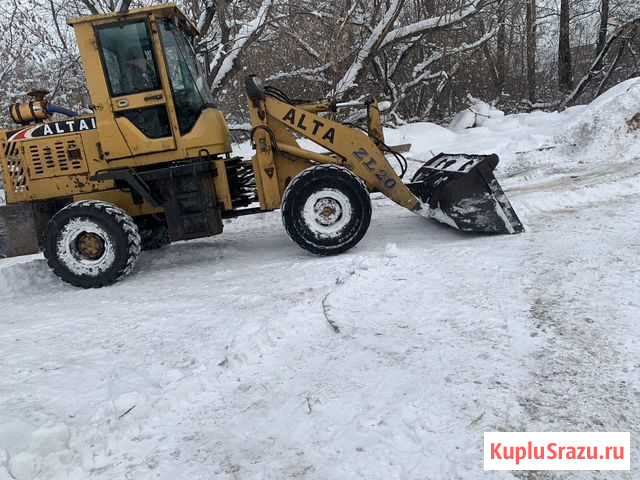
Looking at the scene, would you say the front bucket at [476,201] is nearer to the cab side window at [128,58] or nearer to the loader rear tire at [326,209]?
the loader rear tire at [326,209]

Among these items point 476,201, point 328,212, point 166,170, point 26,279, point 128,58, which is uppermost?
point 128,58

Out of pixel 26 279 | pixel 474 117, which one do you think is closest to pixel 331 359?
pixel 26 279

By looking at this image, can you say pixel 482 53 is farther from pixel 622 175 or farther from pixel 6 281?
pixel 6 281

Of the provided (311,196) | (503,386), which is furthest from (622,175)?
(503,386)

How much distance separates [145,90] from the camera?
16.7ft

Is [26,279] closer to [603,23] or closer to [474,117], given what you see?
[474,117]

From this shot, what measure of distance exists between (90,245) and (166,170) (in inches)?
42.7

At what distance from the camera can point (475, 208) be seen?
523 centimetres

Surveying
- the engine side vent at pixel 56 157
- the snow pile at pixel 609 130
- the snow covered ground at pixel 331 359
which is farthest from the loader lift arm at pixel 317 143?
the snow pile at pixel 609 130

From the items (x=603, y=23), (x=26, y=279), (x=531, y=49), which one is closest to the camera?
(x=26, y=279)

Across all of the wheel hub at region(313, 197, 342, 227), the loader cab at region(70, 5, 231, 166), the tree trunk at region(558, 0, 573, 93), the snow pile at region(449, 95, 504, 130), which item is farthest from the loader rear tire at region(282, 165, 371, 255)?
the tree trunk at region(558, 0, 573, 93)

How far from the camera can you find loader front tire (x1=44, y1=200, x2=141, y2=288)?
201 inches

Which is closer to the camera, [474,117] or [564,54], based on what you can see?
[474,117]

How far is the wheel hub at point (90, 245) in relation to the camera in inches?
204
